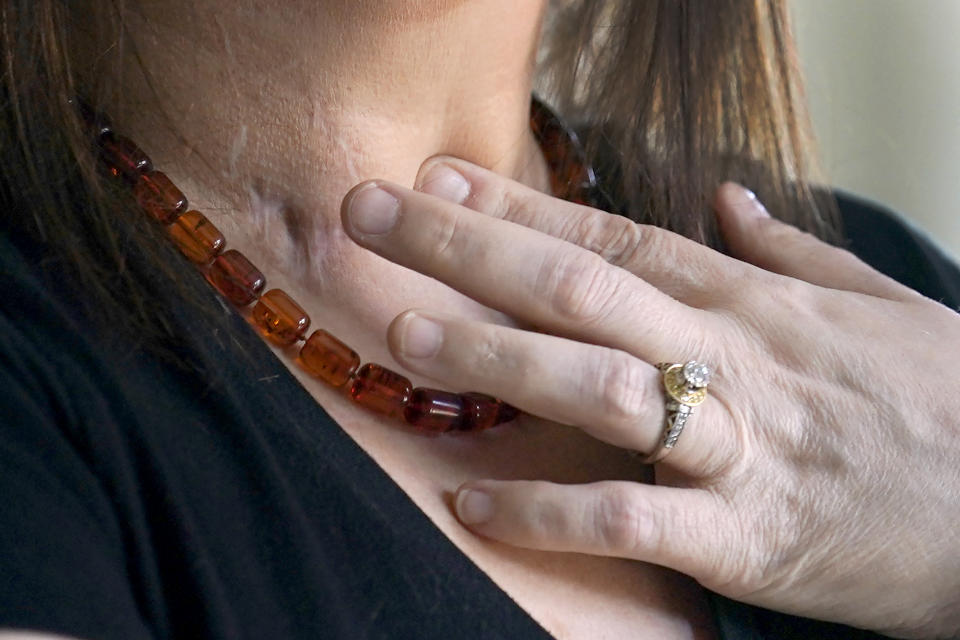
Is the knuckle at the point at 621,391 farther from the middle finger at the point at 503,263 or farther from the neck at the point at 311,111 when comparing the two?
the neck at the point at 311,111

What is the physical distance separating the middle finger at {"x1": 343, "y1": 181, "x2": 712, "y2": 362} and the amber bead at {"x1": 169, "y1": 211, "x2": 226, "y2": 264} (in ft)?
0.32

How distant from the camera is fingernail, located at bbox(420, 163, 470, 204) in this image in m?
0.73

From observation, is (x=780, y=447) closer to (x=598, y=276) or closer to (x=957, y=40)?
(x=598, y=276)

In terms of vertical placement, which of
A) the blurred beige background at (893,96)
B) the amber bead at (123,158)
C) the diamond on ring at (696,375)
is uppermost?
the blurred beige background at (893,96)

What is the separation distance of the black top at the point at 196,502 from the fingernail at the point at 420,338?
7cm

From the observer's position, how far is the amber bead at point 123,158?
655 millimetres

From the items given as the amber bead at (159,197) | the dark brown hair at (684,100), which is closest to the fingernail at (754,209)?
the dark brown hair at (684,100)

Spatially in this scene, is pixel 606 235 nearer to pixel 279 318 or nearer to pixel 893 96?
pixel 279 318

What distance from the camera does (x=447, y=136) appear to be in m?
0.77

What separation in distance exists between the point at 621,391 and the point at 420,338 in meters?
0.13

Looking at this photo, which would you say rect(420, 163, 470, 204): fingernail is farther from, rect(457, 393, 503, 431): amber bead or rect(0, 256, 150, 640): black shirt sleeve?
rect(0, 256, 150, 640): black shirt sleeve

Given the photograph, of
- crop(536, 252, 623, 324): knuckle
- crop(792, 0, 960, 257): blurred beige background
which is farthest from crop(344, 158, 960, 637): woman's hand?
crop(792, 0, 960, 257): blurred beige background

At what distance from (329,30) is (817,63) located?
1157 millimetres

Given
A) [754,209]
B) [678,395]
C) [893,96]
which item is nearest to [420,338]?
[678,395]
